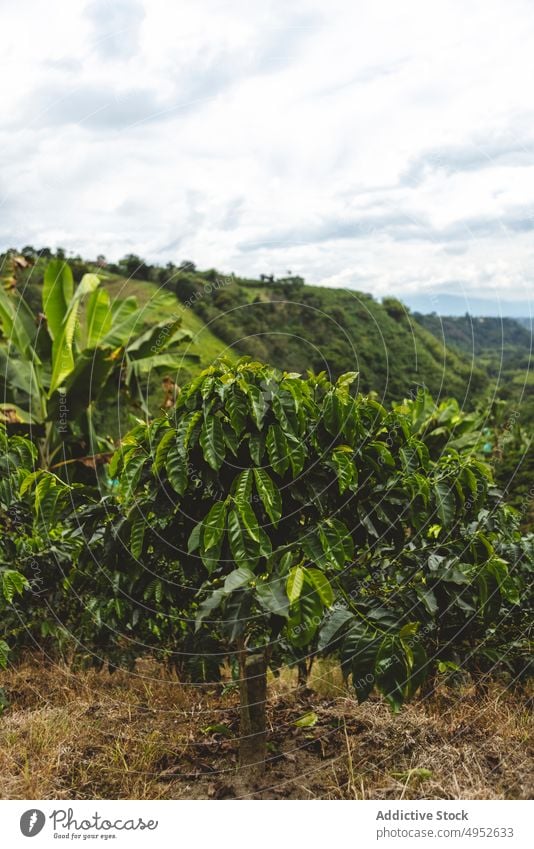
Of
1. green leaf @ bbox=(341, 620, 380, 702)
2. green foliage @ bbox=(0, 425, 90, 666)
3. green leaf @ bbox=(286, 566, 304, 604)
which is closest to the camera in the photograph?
green leaf @ bbox=(286, 566, 304, 604)

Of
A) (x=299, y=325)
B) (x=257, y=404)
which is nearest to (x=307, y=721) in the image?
(x=257, y=404)

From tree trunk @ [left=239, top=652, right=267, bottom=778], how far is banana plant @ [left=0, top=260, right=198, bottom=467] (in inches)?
259

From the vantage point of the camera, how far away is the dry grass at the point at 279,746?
3.16 meters

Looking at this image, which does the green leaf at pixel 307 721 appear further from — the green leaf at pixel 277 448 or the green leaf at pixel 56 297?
the green leaf at pixel 56 297

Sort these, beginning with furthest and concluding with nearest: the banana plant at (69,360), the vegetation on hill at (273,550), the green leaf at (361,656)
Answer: the banana plant at (69,360)
the vegetation on hill at (273,550)
the green leaf at (361,656)

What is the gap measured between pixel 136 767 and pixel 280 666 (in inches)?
32.8

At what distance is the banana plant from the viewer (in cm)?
963

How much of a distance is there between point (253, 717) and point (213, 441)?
1.34 m

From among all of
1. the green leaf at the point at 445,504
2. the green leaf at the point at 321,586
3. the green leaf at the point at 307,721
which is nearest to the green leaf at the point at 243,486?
the green leaf at the point at 321,586

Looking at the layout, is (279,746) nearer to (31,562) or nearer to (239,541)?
(239,541)

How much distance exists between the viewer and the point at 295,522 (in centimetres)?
315

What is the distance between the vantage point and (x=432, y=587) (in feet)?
10.5

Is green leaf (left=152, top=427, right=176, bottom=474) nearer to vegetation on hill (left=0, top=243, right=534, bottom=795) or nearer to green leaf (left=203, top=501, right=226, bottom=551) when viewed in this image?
vegetation on hill (left=0, top=243, right=534, bottom=795)

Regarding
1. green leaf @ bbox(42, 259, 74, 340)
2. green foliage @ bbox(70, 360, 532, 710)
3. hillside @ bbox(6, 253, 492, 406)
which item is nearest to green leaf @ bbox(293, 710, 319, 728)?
green foliage @ bbox(70, 360, 532, 710)
